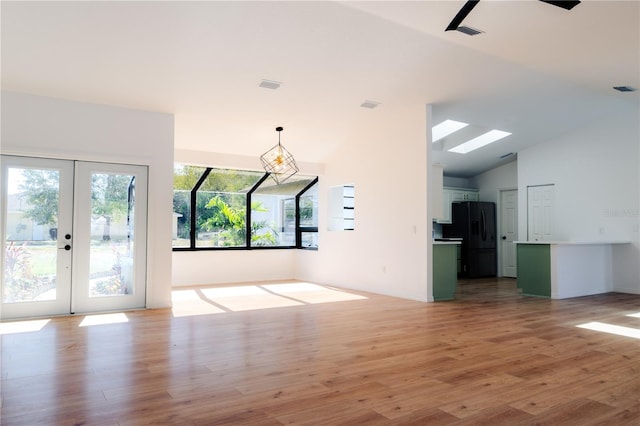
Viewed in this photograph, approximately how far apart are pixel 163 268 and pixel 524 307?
4.81 meters

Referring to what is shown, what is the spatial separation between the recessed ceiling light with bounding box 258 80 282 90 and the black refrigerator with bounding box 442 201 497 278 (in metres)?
5.69

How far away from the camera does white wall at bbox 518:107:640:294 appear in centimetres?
734

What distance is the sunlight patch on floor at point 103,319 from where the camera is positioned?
491 cm

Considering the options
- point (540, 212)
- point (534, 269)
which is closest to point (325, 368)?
point (534, 269)

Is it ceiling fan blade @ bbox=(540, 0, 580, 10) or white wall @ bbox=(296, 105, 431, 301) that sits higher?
ceiling fan blade @ bbox=(540, 0, 580, 10)

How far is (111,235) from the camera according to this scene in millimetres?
5664

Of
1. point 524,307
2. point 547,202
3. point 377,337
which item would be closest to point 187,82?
point 377,337

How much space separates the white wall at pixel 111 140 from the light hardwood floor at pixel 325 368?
0.84 metres

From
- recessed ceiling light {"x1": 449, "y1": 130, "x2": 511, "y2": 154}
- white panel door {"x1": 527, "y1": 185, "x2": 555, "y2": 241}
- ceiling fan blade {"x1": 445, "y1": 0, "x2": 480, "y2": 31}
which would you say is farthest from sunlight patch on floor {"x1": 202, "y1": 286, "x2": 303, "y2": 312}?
white panel door {"x1": 527, "y1": 185, "x2": 555, "y2": 241}

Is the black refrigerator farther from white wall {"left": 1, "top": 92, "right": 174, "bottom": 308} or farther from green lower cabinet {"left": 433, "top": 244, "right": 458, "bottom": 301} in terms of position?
white wall {"left": 1, "top": 92, "right": 174, "bottom": 308}

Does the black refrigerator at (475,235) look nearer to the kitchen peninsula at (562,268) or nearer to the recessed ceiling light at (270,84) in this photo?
the kitchen peninsula at (562,268)

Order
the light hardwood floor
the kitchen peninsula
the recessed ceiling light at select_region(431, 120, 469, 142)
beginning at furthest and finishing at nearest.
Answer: the recessed ceiling light at select_region(431, 120, 469, 142) < the kitchen peninsula < the light hardwood floor

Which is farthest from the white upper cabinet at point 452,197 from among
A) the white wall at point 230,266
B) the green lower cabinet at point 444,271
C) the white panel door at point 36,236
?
the white panel door at point 36,236

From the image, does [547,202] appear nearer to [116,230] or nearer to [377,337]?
[377,337]
